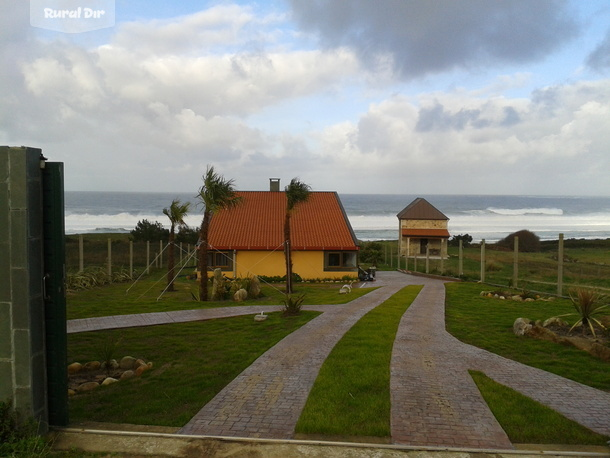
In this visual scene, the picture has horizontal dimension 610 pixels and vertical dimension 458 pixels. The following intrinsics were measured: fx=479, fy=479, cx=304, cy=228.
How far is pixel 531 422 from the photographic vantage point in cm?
548

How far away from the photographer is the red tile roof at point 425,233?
38.4 metres

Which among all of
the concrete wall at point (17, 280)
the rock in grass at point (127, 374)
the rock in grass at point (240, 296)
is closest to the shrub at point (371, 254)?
the rock in grass at point (240, 296)

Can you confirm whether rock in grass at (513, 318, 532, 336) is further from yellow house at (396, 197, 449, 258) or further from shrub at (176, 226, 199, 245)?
yellow house at (396, 197, 449, 258)

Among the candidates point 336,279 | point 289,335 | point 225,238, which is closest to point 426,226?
point 336,279

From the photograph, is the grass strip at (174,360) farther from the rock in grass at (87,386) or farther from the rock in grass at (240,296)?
the rock in grass at (240,296)

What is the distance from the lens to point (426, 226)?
4069cm

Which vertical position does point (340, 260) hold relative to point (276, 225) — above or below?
below

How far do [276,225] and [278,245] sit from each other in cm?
236

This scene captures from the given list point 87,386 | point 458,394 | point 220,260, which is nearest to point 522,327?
point 458,394

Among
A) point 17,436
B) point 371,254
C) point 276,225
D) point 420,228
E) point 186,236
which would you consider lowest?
point 371,254

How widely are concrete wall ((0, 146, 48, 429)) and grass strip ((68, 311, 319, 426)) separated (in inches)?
40.0

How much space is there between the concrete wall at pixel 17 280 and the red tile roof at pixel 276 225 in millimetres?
17647

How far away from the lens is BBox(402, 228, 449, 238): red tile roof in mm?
38375

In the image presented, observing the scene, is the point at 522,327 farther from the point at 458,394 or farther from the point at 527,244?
the point at 527,244
